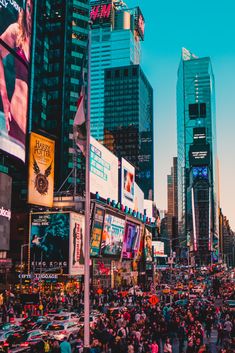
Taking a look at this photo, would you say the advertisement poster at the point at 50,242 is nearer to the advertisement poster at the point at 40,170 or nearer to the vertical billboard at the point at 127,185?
the advertisement poster at the point at 40,170

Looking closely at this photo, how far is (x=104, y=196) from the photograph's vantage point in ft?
268

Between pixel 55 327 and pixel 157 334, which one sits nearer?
pixel 157 334

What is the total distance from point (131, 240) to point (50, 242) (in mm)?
35335

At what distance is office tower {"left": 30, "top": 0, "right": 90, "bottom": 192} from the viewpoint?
136500mm

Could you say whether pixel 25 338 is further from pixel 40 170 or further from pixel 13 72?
pixel 40 170

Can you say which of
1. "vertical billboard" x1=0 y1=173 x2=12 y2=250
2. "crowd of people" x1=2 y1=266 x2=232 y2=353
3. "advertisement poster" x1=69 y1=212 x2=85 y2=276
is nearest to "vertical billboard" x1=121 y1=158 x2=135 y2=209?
"advertisement poster" x1=69 y1=212 x2=85 y2=276

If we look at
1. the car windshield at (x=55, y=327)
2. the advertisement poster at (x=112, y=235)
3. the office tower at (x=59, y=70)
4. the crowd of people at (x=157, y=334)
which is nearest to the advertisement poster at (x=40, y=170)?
the advertisement poster at (x=112, y=235)

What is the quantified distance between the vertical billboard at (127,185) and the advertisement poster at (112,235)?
6.74 meters

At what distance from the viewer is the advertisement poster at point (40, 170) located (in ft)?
187

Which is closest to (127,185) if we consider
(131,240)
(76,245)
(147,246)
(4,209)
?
(131,240)

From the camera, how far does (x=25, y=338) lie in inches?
1005

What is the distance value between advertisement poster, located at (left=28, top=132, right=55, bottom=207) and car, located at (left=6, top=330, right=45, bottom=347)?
32.6m

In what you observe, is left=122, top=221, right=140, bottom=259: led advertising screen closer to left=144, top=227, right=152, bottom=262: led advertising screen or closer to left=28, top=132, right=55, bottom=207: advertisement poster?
left=144, top=227, right=152, bottom=262: led advertising screen

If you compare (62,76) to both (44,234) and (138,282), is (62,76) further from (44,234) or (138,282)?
(44,234)
